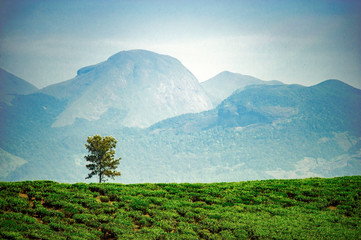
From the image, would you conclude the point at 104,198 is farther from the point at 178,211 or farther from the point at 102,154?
the point at 102,154

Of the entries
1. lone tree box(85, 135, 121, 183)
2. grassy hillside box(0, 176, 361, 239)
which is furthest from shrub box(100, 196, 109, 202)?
lone tree box(85, 135, 121, 183)

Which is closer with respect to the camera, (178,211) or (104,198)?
(178,211)

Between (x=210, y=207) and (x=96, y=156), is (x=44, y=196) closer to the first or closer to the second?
(x=210, y=207)

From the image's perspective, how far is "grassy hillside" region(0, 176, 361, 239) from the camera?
1949 cm

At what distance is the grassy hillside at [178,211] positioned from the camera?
64.0ft

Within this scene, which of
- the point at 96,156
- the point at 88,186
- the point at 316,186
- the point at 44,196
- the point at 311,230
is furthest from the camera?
the point at 96,156

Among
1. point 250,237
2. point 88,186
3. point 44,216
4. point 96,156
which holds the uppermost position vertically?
point 96,156

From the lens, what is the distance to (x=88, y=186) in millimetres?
26016

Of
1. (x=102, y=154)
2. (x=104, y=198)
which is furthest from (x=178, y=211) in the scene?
(x=102, y=154)

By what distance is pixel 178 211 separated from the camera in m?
22.9

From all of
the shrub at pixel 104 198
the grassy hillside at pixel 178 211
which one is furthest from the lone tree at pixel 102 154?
the shrub at pixel 104 198

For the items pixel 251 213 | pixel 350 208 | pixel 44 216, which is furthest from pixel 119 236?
pixel 350 208

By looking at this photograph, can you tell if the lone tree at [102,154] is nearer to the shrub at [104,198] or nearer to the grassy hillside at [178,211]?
the grassy hillside at [178,211]

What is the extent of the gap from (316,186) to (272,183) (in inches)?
141
